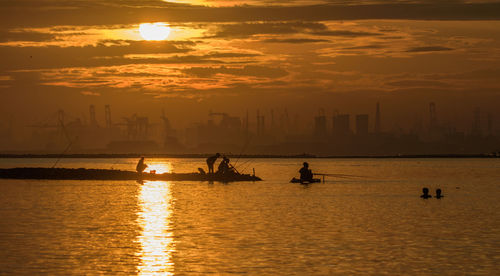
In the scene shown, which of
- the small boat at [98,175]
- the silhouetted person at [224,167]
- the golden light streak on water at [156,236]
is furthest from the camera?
the small boat at [98,175]

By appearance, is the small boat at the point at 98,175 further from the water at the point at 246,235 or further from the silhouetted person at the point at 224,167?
the water at the point at 246,235

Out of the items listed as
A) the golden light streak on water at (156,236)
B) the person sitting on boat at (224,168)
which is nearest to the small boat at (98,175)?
the person sitting on boat at (224,168)

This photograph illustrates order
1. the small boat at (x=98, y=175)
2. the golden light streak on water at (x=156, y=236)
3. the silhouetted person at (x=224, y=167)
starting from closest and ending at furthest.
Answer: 1. the golden light streak on water at (x=156, y=236)
2. the silhouetted person at (x=224, y=167)
3. the small boat at (x=98, y=175)

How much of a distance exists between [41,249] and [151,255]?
14.7 feet

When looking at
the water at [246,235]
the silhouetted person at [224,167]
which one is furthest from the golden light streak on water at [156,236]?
the silhouetted person at [224,167]

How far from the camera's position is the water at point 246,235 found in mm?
24891

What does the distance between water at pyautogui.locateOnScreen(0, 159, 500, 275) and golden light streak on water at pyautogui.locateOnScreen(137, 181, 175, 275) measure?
0.17 ft

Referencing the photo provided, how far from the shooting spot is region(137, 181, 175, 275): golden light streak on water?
965 inches

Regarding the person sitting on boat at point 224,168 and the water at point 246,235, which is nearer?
the water at point 246,235

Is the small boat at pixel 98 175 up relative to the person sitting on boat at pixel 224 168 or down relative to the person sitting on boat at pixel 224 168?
down

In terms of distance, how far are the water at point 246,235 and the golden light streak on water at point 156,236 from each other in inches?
2.1

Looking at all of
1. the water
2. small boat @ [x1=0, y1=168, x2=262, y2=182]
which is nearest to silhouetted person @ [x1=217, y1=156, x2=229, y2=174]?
small boat @ [x1=0, y1=168, x2=262, y2=182]

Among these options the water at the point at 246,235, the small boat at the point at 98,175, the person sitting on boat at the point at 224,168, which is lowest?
the water at the point at 246,235

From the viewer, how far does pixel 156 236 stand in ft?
107
